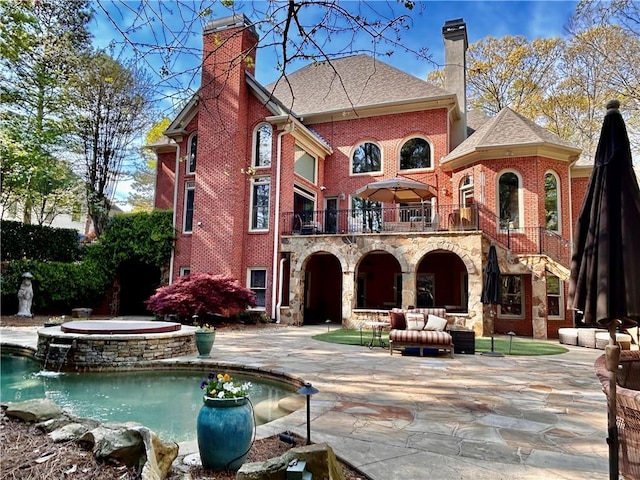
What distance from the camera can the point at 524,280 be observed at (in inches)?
551

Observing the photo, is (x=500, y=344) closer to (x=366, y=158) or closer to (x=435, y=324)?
(x=435, y=324)

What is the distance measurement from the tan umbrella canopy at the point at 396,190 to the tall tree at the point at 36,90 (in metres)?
12.8

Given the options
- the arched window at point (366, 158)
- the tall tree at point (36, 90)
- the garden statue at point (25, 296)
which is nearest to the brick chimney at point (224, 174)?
the arched window at point (366, 158)

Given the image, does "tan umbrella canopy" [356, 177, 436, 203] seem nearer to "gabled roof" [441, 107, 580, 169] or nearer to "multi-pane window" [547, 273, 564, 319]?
"gabled roof" [441, 107, 580, 169]

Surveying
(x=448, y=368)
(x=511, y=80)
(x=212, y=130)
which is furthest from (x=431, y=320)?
(x=511, y=80)

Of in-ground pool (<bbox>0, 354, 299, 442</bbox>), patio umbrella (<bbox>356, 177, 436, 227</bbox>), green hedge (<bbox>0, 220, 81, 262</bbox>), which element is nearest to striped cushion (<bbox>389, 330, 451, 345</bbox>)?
in-ground pool (<bbox>0, 354, 299, 442</bbox>)

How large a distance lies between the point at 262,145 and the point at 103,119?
30.3 feet

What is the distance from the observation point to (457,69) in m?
18.0

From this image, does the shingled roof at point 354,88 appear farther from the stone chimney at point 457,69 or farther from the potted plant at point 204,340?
the potted plant at point 204,340

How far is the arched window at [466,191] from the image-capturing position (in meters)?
15.3

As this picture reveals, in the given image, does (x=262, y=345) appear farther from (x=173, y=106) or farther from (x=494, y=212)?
(x=494, y=212)

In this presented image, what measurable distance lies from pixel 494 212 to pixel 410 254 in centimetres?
349

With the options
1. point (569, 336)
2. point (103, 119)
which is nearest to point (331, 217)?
point (569, 336)

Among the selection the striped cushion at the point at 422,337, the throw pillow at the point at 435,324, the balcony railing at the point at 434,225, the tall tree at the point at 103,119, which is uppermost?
the tall tree at the point at 103,119
